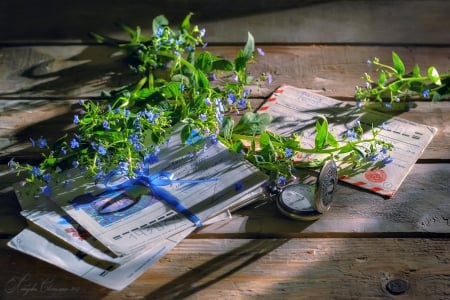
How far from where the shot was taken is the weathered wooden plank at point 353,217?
3.69 feet

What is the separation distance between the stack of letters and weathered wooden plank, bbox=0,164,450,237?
23mm

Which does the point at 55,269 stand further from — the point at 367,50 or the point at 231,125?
the point at 367,50

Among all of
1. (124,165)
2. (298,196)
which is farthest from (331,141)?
(124,165)

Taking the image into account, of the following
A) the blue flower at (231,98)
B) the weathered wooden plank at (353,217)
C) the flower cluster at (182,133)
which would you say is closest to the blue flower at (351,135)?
the flower cluster at (182,133)

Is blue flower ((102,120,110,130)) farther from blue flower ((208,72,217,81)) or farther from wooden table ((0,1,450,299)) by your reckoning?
blue flower ((208,72,217,81))

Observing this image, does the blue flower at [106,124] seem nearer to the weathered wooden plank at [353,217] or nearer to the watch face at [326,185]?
the weathered wooden plank at [353,217]

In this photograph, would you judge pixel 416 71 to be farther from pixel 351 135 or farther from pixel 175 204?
pixel 175 204

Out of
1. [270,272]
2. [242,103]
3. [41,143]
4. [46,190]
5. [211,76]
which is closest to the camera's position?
[270,272]

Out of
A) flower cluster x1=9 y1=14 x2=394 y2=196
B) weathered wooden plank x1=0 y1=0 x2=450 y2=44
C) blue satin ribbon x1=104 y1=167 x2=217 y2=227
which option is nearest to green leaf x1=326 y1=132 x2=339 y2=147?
flower cluster x1=9 y1=14 x2=394 y2=196

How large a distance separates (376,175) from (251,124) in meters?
0.23

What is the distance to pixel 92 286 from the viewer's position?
3.39 ft

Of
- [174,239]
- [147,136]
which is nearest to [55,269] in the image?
[174,239]

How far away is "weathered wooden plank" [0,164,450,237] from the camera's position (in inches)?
44.3

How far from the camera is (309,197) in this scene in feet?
3.80
